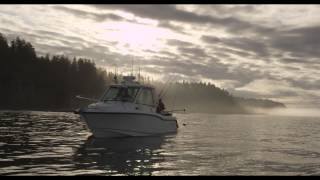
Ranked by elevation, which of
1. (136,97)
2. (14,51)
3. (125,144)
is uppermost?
(14,51)

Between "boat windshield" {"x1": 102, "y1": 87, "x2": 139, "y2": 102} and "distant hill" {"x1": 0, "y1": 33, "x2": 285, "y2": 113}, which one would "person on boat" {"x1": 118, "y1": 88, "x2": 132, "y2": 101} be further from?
"distant hill" {"x1": 0, "y1": 33, "x2": 285, "y2": 113}

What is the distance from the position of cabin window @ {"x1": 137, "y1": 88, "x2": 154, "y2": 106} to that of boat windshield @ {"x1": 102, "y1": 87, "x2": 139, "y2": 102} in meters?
0.55

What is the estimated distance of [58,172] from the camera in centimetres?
1284

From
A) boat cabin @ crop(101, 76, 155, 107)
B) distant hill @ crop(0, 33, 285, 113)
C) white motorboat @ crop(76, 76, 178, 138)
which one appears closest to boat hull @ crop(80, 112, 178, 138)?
white motorboat @ crop(76, 76, 178, 138)

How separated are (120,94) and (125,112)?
252 cm

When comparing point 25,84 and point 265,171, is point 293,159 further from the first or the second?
point 25,84

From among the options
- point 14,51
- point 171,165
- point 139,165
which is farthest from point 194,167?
point 14,51

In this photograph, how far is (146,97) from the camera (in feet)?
100

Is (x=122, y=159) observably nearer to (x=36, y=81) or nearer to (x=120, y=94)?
(x=120, y=94)

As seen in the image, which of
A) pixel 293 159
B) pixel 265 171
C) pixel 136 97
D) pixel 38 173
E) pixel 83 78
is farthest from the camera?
pixel 83 78

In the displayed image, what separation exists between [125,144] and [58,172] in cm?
1112

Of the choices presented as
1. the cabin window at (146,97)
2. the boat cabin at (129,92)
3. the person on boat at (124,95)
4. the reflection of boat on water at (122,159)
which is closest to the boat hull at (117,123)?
the cabin window at (146,97)

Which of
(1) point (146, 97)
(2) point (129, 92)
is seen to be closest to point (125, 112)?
(2) point (129, 92)

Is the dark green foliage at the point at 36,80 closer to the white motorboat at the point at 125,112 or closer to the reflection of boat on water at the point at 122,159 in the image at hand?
the white motorboat at the point at 125,112
